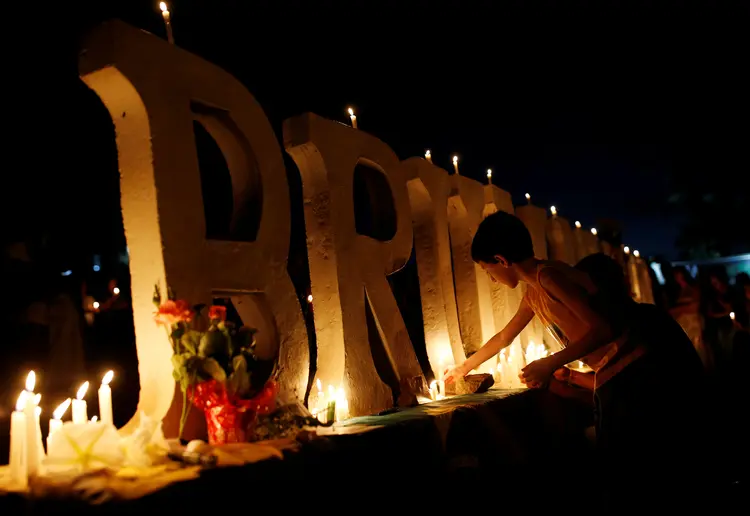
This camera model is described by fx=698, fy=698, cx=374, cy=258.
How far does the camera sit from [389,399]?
200 inches

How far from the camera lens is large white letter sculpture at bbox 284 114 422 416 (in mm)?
4758

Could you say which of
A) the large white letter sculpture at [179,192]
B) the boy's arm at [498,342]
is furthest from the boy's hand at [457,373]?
the large white letter sculpture at [179,192]

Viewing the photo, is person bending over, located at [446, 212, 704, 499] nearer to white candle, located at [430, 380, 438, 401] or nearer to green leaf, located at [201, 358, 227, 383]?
white candle, located at [430, 380, 438, 401]

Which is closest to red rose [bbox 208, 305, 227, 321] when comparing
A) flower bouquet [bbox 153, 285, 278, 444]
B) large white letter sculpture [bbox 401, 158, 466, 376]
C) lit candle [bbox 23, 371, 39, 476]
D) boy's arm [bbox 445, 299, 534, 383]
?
flower bouquet [bbox 153, 285, 278, 444]

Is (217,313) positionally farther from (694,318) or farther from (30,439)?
(694,318)

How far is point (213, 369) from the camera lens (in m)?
3.42

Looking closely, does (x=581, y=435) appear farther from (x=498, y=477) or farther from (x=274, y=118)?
(x=274, y=118)

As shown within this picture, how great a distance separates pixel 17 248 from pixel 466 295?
4.42 metres

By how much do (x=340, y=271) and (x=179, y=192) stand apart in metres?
1.38

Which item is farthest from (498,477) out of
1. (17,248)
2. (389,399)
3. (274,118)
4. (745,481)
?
(274,118)

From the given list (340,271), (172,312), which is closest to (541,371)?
(340,271)

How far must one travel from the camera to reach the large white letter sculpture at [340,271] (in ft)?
15.6

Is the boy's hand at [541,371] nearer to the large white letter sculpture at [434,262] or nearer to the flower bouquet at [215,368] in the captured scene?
the flower bouquet at [215,368]

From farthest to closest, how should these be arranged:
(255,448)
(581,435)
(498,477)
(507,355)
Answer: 1. (507,355)
2. (581,435)
3. (498,477)
4. (255,448)
